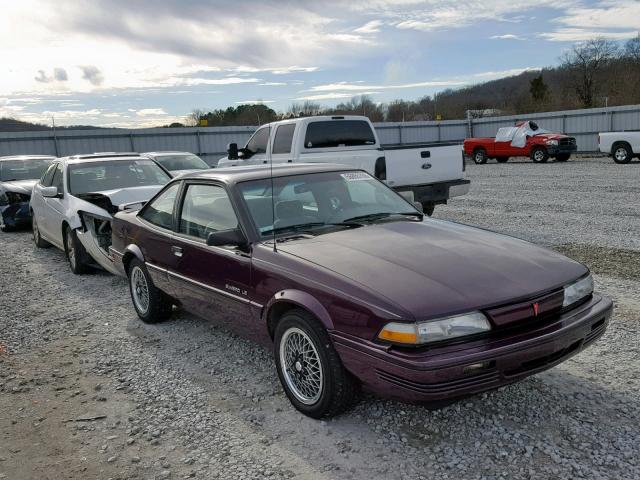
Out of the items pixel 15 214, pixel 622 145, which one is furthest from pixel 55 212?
pixel 622 145

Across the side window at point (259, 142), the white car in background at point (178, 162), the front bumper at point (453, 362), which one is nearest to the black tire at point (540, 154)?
the white car in background at point (178, 162)

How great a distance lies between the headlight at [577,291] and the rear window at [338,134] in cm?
692

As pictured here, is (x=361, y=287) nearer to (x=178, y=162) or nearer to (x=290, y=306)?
(x=290, y=306)

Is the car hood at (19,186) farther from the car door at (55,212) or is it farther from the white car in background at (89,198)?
the car door at (55,212)

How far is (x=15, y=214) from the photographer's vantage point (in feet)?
37.0

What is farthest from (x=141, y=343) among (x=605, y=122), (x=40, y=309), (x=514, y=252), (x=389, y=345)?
(x=605, y=122)

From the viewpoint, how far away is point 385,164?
8.59m

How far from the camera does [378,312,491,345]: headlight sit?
271cm

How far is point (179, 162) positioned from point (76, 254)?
6.16m

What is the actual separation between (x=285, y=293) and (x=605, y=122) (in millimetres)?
28806

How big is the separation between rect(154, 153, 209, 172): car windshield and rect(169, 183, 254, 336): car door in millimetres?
8634

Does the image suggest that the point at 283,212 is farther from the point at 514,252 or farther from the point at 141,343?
the point at 141,343

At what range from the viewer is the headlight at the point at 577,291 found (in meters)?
3.16

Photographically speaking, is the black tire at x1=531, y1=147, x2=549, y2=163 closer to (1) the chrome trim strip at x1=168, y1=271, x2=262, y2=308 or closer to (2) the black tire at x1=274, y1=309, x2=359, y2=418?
(1) the chrome trim strip at x1=168, y1=271, x2=262, y2=308
